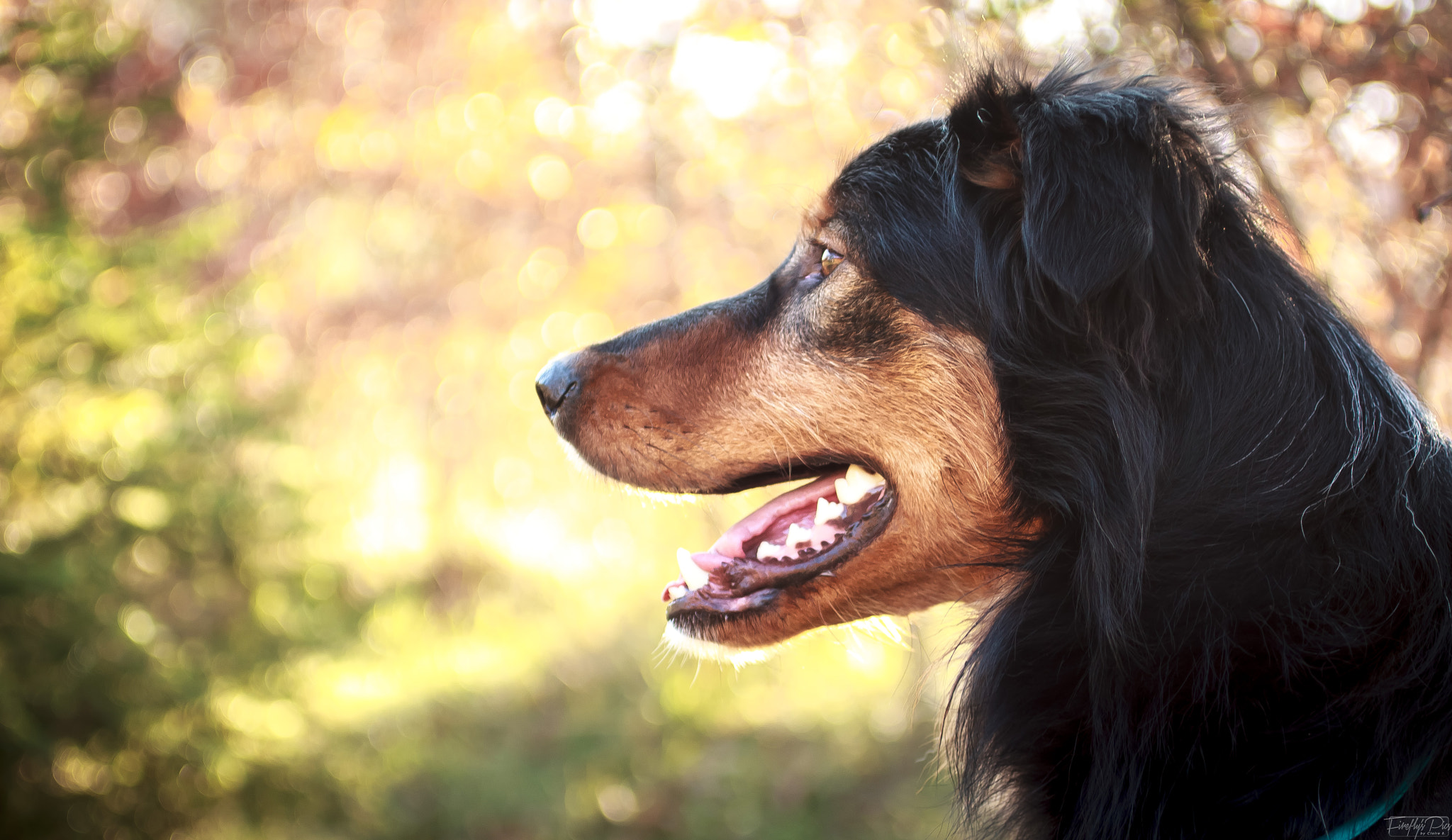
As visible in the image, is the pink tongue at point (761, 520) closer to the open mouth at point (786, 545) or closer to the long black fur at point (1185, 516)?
the open mouth at point (786, 545)

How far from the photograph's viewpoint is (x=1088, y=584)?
176 centimetres

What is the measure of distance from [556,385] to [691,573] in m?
0.62

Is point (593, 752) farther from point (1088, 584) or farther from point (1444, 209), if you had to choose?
point (1444, 209)

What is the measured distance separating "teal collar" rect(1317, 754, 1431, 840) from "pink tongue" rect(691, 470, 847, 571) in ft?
3.90

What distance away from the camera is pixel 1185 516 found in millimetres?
1691

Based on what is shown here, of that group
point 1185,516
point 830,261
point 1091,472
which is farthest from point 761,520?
point 1185,516

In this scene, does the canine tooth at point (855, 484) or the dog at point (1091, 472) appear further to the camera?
the canine tooth at point (855, 484)

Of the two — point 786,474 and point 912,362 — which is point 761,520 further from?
point 912,362

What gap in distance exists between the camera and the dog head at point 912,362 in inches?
67.1

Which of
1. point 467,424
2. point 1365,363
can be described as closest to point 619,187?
point 467,424

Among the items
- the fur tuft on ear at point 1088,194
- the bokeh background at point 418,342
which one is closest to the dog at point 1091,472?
the fur tuft on ear at point 1088,194

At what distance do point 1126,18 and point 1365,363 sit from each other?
1.69 metres

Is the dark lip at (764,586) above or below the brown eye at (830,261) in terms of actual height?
below

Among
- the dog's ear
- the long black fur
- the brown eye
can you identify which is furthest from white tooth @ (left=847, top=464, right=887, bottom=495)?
the dog's ear
